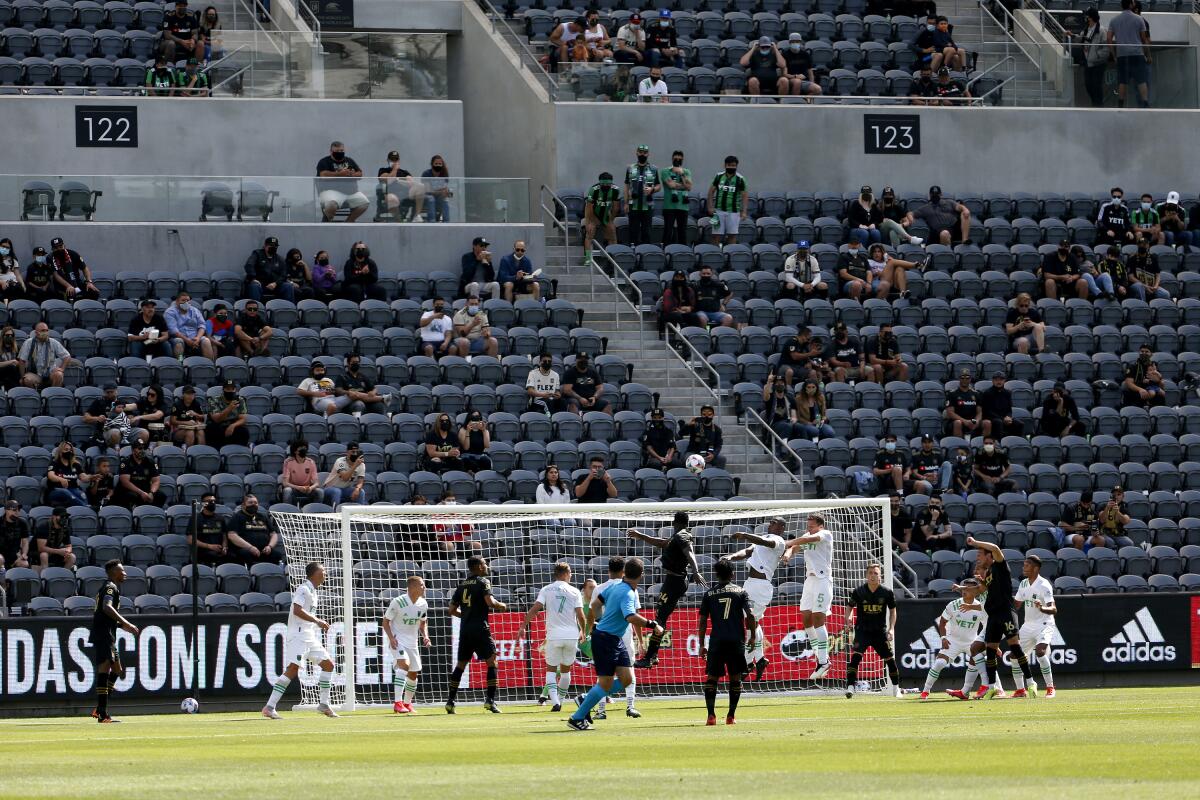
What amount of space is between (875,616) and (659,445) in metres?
7.70

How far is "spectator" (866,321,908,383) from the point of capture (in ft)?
116

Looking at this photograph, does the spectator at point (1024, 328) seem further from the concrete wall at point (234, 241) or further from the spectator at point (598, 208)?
the concrete wall at point (234, 241)

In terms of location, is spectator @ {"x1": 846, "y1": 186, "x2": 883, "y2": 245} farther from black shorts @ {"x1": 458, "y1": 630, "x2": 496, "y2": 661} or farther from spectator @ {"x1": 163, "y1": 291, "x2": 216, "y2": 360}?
black shorts @ {"x1": 458, "y1": 630, "x2": 496, "y2": 661}

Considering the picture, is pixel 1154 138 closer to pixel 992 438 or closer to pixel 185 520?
pixel 992 438

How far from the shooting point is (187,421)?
30.5 m

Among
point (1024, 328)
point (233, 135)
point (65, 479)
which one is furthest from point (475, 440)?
point (1024, 328)

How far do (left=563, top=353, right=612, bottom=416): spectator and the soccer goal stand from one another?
424 centimetres

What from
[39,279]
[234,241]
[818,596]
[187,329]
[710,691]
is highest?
[234,241]

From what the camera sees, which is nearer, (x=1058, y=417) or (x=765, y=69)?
(x=1058, y=417)

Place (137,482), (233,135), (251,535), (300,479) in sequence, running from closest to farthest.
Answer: (251,535) < (137,482) < (300,479) < (233,135)

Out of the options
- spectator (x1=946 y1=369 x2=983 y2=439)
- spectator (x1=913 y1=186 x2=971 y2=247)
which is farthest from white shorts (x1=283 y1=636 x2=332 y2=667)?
spectator (x1=913 y1=186 x2=971 y2=247)

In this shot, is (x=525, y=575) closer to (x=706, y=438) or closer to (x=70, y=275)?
(x=706, y=438)

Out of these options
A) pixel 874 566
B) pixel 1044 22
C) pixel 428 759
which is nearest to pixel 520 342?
pixel 874 566

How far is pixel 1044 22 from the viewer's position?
141 feet
